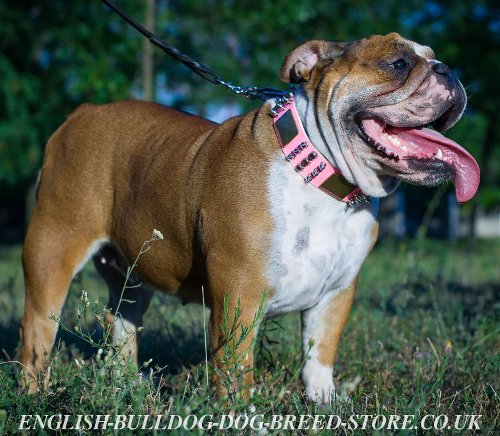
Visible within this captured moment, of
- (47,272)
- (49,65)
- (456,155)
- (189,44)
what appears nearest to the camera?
(456,155)

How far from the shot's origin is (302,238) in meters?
3.20

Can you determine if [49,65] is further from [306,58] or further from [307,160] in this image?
[307,160]

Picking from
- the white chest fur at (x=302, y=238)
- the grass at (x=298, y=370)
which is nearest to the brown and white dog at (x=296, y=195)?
the white chest fur at (x=302, y=238)

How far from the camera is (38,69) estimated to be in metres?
15.6

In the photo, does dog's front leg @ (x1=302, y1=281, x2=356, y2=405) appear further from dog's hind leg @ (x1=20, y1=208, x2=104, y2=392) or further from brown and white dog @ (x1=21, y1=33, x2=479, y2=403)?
dog's hind leg @ (x1=20, y1=208, x2=104, y2=392)

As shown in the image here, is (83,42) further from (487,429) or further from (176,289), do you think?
(487,429)

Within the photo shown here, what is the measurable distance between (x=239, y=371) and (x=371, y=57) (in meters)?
1.55

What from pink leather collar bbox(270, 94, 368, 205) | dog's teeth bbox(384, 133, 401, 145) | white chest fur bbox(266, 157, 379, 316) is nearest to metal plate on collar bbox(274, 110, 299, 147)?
pink leather collar bbox(270, 94, 368, 205)

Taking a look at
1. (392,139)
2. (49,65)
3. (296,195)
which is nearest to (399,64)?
(392,139)

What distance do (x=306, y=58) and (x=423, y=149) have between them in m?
0.69

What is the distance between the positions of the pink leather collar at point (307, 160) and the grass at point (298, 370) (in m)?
0.83

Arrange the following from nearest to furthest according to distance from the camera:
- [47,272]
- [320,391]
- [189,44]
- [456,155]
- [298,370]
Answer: [298,370]
[456,155]
[320,391]
[47,272]
[189,44]

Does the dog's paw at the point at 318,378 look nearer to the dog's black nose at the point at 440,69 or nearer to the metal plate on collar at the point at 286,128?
the metal plate on collar at the point at 286,128

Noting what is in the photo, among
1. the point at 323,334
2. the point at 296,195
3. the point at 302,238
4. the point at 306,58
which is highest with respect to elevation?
the point at 306,58
